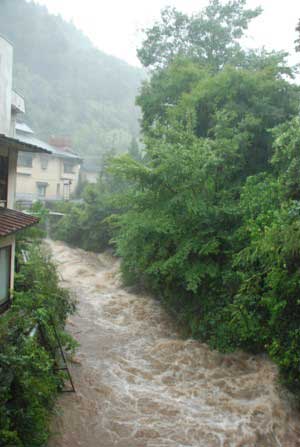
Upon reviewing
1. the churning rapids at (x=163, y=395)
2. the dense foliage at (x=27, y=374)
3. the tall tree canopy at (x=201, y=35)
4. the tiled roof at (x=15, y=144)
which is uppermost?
the tall tree canopy at (x=201, y=35)

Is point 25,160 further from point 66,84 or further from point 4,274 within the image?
point 66,84

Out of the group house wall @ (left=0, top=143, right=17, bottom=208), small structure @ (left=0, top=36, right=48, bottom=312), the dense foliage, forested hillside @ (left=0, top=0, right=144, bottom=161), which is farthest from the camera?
forested hillside @ (left=0, top=0, right=144, bottom=161)

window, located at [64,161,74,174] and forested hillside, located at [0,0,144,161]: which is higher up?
forested hillside, located at [0,0,144,161]

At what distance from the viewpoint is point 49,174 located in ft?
136

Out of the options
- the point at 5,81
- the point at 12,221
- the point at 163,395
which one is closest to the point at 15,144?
the point at 12,221

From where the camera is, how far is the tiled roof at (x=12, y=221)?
922 cm

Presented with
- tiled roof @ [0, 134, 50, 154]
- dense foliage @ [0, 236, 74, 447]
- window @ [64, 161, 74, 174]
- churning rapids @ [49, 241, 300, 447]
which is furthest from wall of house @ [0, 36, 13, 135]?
window @ [64, 161, 74, 174]

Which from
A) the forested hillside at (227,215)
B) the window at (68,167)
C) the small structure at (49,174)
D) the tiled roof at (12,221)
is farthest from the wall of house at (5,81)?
the window at (68,167)

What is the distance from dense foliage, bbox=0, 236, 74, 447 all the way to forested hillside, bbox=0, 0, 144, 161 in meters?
55.7

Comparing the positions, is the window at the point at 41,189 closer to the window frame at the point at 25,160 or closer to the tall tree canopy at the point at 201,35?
the window frame at the point at 25,160

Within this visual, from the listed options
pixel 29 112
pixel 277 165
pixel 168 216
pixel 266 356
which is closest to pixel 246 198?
pixel 277 165

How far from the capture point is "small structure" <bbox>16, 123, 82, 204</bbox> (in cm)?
3959

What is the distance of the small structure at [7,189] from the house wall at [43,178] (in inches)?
1061

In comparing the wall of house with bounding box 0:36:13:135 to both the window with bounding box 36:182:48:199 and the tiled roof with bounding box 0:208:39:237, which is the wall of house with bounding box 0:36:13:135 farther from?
the window with bounding box 36:182:48:199
